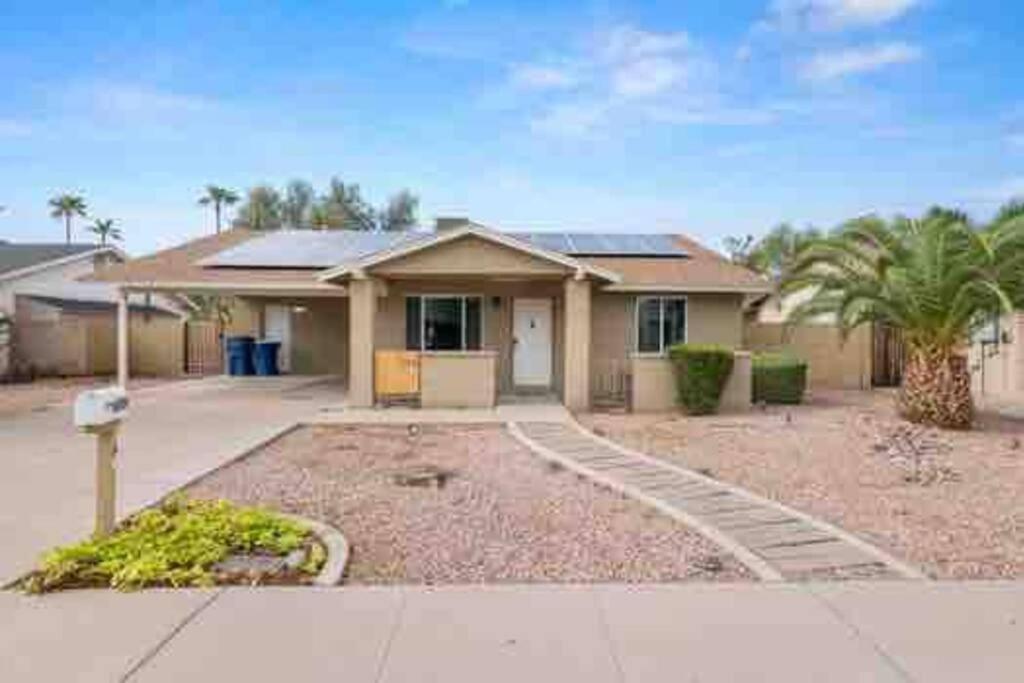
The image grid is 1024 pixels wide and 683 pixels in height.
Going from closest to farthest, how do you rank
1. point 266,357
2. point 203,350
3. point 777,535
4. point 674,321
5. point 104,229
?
point 777,535 → point 674,321 → point 266,357 → point 203,350 → point 104,229

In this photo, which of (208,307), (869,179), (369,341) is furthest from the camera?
(208,307)

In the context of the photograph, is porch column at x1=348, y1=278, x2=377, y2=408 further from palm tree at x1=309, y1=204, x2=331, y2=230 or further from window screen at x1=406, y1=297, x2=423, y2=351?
palm tree at x1=309, y1=204, x2=331, y2=230

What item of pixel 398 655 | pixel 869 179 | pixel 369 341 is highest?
pixel 869 179

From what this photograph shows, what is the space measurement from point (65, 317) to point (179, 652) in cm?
2322

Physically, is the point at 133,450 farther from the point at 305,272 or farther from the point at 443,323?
the point at 443,323

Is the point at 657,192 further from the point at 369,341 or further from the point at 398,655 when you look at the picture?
the point at 398,655

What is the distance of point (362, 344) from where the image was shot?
14.0 m

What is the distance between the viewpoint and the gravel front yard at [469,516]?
4992 mm

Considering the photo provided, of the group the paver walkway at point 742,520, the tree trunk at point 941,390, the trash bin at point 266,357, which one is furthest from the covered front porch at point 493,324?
the trash bin at point 266,357

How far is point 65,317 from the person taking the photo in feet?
74.5

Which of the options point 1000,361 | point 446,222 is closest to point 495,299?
point 446,222

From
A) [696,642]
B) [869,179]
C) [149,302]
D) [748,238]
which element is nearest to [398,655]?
[696,642]

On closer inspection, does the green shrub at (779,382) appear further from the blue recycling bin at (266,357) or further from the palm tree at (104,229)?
the palm tree at (104,229)

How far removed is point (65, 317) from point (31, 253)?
5.33 m
